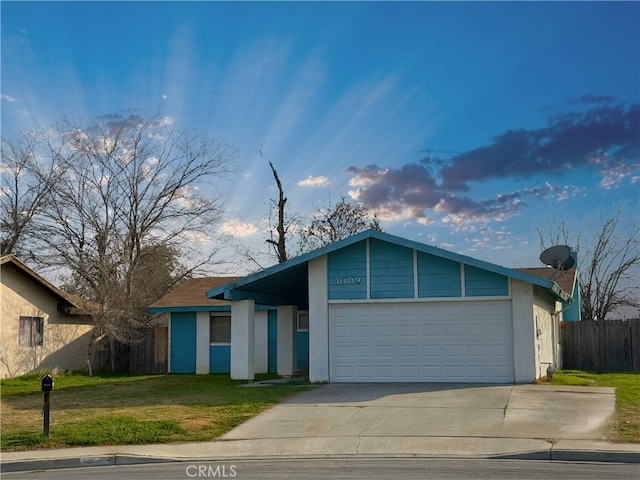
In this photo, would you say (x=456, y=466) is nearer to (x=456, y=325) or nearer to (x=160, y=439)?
(x=160, y=439)

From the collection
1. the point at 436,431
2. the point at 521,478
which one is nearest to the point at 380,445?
the point at 436,431

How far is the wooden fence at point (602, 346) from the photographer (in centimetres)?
2739

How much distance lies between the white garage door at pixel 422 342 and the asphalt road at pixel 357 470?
8628mm

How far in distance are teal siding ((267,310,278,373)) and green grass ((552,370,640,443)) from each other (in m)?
10.7

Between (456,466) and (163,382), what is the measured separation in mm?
14228

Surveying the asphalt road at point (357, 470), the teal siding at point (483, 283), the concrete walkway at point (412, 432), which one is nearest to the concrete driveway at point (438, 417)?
the concrete walkway at point (412, 432)

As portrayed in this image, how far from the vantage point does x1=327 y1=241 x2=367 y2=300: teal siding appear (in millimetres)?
20266

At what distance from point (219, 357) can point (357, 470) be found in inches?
718

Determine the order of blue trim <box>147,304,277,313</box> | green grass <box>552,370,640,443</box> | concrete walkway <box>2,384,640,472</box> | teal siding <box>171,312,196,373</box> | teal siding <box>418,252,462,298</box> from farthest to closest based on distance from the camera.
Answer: teal siding <box>171,312,196,373</box> < blue trim <box>147,304,277,313</box> < teal siding <box>418,252,462,298</box> < green grass <box>552,370,640,443</box> < concrete walkway <box>2,384,640,472</box>

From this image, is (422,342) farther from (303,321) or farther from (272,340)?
(272,340)

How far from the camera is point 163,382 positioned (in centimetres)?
2292

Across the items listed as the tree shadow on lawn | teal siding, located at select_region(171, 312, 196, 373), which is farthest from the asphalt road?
teal siding, located at select_region(171, 312, 196, 373)

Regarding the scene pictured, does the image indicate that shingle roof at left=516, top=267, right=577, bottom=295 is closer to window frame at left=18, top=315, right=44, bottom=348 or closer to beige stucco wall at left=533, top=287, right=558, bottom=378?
beige stucco wall at left=533, top=287, right=558, bottom=378

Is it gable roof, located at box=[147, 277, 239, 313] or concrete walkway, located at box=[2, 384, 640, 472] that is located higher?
gable roof, located at box=[147, 277, 239, 313]
